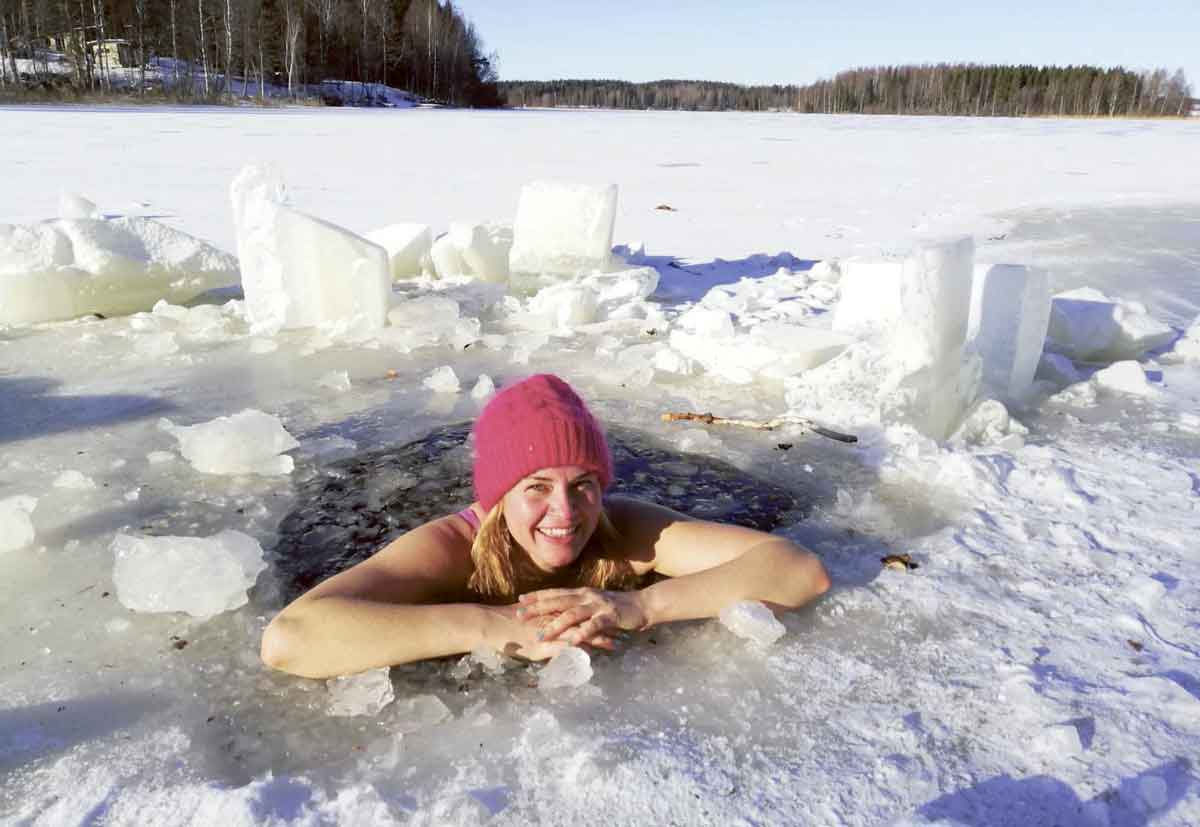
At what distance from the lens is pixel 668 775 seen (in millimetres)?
1481

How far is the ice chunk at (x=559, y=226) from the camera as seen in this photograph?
5.39 m

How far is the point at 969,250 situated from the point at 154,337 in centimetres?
356

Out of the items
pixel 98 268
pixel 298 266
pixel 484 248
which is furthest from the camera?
pixel 484 248

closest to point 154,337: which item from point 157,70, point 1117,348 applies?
point 1117,348

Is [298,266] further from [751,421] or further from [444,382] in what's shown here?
[751,421]

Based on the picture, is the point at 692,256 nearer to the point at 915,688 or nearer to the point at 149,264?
the point at 149,264

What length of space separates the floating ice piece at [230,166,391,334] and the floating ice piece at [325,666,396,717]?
2903 millimetres

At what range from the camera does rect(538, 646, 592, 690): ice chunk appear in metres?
1.72

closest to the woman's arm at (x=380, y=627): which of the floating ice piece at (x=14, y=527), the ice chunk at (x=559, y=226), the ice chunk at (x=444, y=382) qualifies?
the floating ice piece at (x=14, y=527)

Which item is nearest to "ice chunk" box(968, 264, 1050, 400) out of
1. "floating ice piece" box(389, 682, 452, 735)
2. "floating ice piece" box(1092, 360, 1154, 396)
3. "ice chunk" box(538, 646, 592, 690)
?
"floating ice piece" box(1092, 360, 1154, 396)

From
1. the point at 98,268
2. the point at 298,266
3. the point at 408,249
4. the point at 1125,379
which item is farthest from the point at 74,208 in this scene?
the point at 1125,379

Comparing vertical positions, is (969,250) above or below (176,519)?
above

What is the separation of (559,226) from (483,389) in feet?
7.03

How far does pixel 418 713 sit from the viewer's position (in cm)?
164
